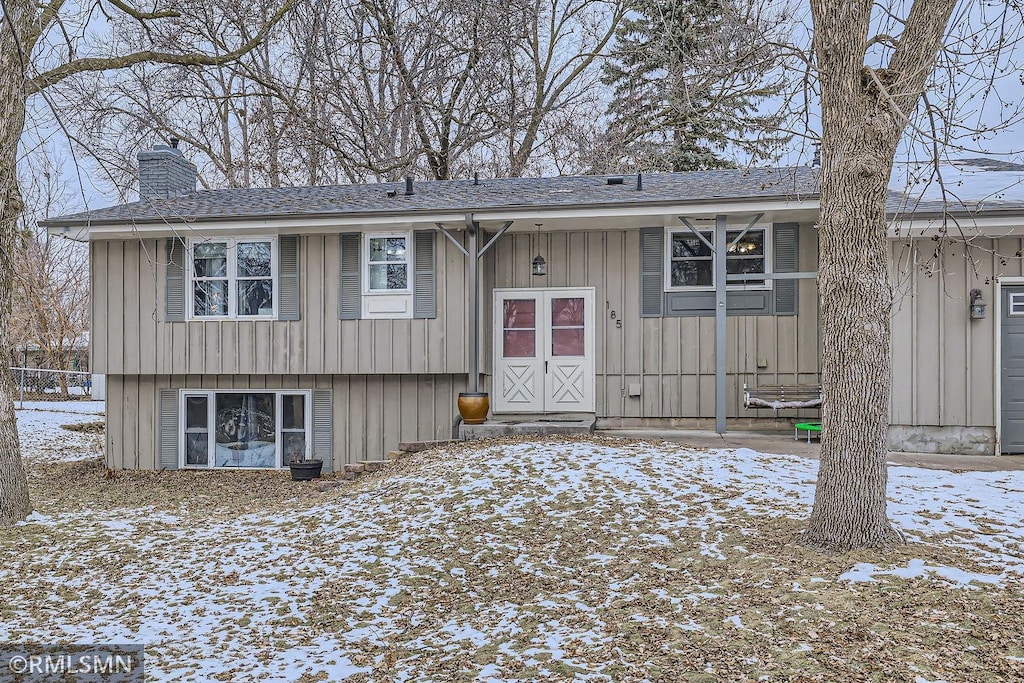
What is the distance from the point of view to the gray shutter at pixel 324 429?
1110 centimetres

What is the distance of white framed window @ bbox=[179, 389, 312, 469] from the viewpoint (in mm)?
11281

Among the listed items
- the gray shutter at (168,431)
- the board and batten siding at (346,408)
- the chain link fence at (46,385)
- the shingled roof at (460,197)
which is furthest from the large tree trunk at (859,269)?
the chain link fence at (46,385)

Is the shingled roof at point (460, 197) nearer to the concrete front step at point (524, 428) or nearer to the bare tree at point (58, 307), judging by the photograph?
the concrete front step at point (524, 428)

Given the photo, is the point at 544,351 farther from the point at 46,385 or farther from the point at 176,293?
the point at 46,385

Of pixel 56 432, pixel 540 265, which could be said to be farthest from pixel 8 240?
pixel 56 432

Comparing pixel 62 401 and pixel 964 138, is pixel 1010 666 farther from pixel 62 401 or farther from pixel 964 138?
pixel 62 401

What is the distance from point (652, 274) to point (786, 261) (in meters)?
1.84

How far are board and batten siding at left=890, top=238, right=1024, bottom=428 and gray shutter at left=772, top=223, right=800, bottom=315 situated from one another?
60.8 inches

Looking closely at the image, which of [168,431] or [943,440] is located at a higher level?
A: [943,440]

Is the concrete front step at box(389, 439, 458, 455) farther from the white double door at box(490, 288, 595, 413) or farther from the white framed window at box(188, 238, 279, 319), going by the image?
the white framed window at box(188, 238, 279, 319)

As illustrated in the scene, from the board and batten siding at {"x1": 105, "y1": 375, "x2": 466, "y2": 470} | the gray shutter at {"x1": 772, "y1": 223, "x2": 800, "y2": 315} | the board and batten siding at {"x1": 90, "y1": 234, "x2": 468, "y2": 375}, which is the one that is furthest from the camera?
the board and batten siding at {"x1": 105, "y1": 375, "x2": 466, "y2": 470}

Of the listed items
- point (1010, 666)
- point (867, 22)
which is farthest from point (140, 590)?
point (867, 22)

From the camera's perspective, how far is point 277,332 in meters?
10.8

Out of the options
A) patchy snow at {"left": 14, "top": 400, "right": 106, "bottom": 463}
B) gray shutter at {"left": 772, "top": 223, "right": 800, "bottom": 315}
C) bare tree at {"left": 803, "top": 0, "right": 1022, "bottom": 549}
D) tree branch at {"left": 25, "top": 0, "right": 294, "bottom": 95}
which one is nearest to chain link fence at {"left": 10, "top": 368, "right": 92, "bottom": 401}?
patchy snow at {"left": 14, "top": 400, "right": 106, "bottom": 463}
